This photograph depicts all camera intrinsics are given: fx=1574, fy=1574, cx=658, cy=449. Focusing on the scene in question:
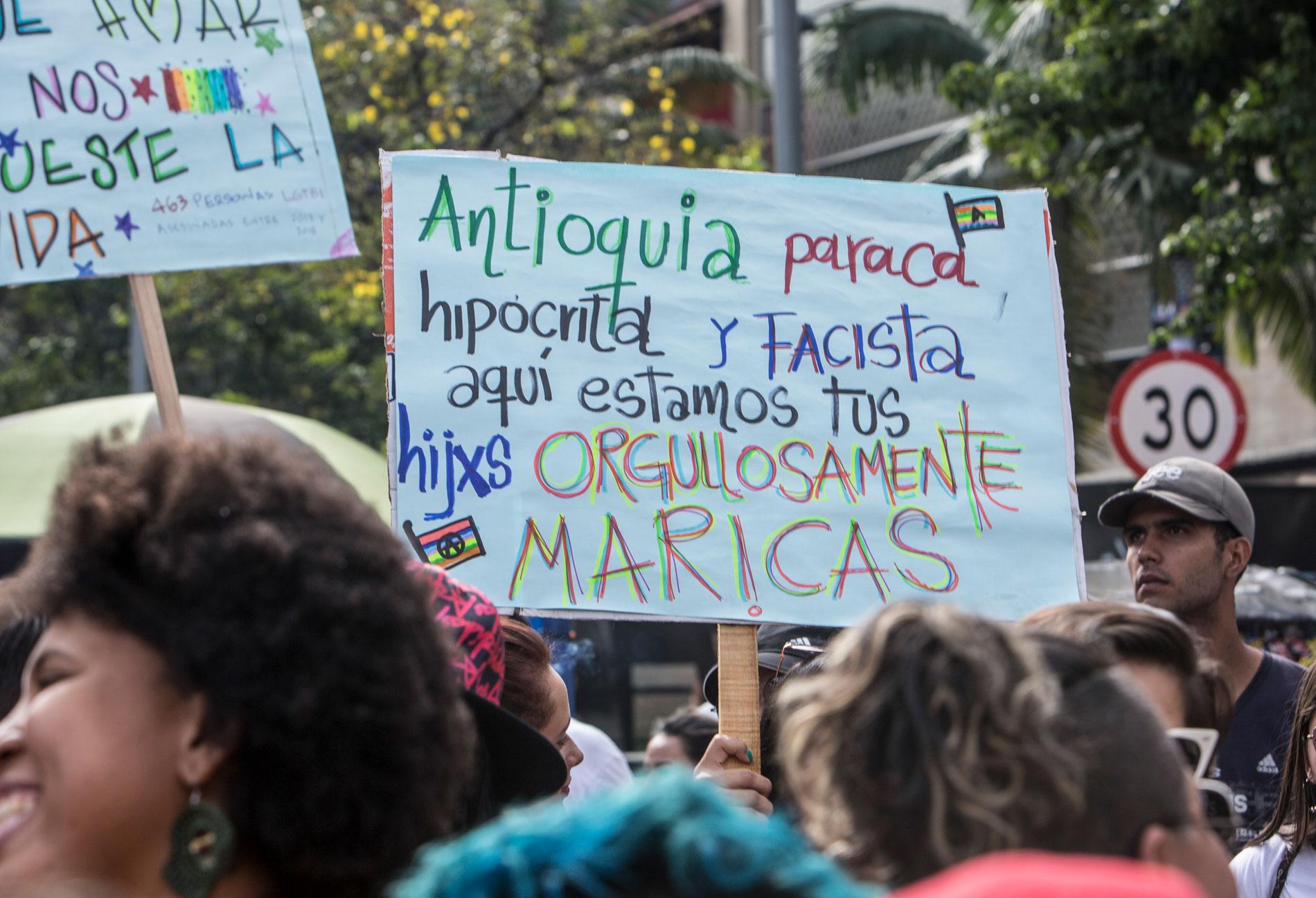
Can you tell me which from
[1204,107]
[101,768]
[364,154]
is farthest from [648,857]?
[364,154]

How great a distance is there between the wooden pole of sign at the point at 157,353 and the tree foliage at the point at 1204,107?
676 cm

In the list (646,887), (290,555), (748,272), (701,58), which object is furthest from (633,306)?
(701,58)

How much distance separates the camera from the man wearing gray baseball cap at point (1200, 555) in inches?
153

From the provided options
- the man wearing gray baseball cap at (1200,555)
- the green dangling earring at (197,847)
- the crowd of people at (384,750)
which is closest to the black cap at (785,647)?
the man wearing gray baseball cap at (1200,555)

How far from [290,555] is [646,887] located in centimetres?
59

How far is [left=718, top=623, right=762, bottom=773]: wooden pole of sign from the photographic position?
115 inches

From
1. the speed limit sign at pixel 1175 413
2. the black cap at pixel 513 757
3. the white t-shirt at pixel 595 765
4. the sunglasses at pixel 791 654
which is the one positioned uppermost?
the speed limit sign at pixel 1175 413

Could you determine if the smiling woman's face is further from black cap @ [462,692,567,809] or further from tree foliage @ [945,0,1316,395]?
tree foliage @ [945,0,1316,395]

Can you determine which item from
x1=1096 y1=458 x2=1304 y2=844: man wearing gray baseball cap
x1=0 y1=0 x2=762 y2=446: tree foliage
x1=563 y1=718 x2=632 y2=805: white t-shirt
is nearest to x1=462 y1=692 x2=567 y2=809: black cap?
x1=1096 y1=458 x2=1304 y2=844: man wearing gray baseball cap

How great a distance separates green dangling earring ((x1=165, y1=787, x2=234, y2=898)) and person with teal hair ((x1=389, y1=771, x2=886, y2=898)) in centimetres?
46

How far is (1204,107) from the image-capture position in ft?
30.5

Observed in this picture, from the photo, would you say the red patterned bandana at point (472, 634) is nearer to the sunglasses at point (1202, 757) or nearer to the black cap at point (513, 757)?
the black cap at point (513, 757)

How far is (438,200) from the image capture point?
10.4ft

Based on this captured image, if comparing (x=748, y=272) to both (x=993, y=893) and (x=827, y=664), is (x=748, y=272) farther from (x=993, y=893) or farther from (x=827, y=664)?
(x=993, y=893)
